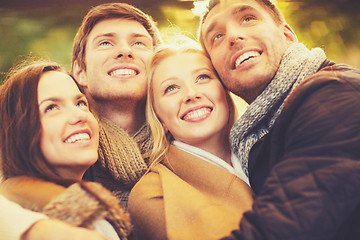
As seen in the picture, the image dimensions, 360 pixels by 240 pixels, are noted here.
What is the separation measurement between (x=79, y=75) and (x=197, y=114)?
566mm

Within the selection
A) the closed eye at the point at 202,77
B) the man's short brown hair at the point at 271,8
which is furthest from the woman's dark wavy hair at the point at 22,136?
the man's short brown hair at the point at 271,8

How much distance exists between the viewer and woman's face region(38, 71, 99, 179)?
0.94 metres

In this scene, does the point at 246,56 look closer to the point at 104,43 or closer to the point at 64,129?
the point at 104,43

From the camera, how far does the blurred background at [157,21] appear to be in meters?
1.21

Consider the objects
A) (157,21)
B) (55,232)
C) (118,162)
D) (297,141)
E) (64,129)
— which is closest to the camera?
(55,232)

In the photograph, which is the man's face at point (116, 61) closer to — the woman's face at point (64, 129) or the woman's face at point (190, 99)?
the woman's face at point (190, 99)

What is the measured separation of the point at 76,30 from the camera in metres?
1.35

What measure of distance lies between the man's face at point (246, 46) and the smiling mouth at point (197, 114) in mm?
142

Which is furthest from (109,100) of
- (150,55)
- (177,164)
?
(177,164)

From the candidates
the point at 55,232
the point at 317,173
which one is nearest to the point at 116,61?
the point at 55,232

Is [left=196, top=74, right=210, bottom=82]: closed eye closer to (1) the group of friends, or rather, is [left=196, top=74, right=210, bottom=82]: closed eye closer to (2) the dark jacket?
(1) the group of friends

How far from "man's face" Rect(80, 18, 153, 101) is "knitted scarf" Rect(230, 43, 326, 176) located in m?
0.47

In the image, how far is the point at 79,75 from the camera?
1.41m

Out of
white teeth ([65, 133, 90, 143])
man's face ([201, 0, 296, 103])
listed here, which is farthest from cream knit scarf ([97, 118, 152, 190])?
man's face ([201, 0, 296, 103])
